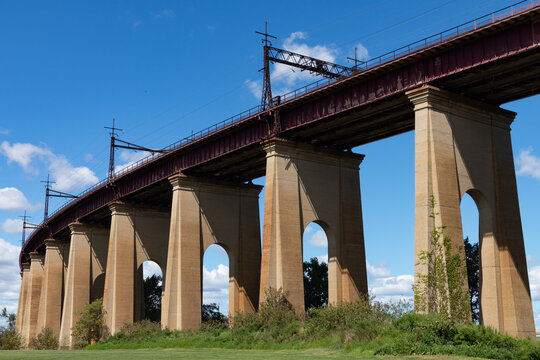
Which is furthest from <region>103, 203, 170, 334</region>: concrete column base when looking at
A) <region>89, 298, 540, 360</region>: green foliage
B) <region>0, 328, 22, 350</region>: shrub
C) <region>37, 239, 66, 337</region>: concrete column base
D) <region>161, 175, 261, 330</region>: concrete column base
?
<region>0, 328, 22, 350</region>: shrub

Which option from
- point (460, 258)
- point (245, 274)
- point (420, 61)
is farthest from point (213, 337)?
point (420, 61)

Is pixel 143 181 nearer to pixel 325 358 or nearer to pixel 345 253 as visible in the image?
pixel 345 253

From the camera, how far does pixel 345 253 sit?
164 feet

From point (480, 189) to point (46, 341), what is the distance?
62760 millimetres

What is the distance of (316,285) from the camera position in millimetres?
90938

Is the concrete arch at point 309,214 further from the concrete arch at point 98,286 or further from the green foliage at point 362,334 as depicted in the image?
the concrete arch at point 98,286

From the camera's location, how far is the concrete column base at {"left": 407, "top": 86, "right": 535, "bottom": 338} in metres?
35.9

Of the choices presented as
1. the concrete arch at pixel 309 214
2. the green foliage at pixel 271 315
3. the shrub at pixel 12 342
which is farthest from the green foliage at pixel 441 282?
the shrub at pixel 12 342

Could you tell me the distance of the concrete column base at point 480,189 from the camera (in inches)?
1415

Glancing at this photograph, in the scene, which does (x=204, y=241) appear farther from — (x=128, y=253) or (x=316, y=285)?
(x=316, y=285)

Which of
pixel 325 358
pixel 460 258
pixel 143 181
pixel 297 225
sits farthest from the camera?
pixel 143 181

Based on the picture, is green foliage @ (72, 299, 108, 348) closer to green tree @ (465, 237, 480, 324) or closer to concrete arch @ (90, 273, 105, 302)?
concrete arch @ (90, 273, 105, 302)

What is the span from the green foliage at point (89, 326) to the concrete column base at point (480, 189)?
41.7 metres

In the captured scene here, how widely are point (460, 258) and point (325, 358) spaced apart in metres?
10.8
